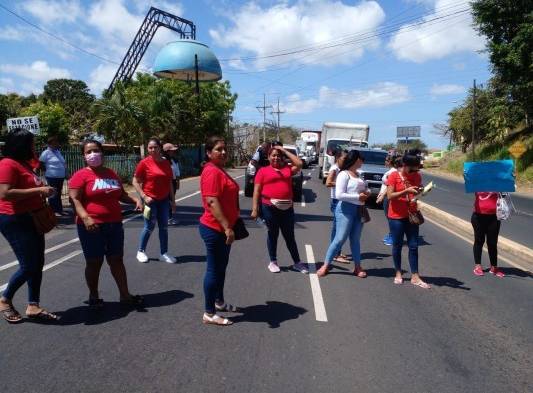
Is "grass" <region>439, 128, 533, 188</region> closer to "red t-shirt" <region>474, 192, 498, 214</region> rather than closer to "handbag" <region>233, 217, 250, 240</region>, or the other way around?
"red t-shirt" <region>474, 192, 498, 214</region>

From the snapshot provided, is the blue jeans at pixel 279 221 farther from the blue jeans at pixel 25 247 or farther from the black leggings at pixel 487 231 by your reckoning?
the blue jeans at pixel 25 247

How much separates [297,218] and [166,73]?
24.0m

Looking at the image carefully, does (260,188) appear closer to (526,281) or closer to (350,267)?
(350,267)

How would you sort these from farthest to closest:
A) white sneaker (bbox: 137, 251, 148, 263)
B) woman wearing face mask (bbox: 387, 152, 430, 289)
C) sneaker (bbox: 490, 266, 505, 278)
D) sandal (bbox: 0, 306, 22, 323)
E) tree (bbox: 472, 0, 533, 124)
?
1. tree (bbox: 472, 0, 533, 124)
2. white sneaker (bbox: 137, 251, 148, 263)
3. sneaker (bbox: 490, 266, 505, 278)
4. woman wearing face mask (bbox: 387, 152, 430, 289)
5. sandal (bbox: 0, 306, 22, 323)

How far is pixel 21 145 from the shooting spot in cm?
438

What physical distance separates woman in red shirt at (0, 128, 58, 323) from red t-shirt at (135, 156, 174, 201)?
220 cm

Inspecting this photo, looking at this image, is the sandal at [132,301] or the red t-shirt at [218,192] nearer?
the red t-shirt at [218,192]

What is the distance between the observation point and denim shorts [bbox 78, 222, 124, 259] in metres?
A: 4.61

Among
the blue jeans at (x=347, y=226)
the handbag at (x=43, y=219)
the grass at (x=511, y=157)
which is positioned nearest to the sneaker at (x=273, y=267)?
the blue jeans at (x=347, y=226)

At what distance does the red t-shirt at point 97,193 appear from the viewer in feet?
14.9

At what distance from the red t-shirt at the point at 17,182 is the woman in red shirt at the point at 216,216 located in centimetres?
153

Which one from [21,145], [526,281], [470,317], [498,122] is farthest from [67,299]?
[498,122]

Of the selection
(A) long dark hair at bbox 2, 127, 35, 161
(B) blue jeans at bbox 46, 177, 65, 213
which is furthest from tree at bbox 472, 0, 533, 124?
(A) long dark hair at bbox 2, 127, 35, 161

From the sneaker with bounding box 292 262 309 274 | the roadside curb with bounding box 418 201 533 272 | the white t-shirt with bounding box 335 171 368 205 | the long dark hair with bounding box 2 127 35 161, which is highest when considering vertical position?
the long dark hair with bounding box 2 127 35 161
